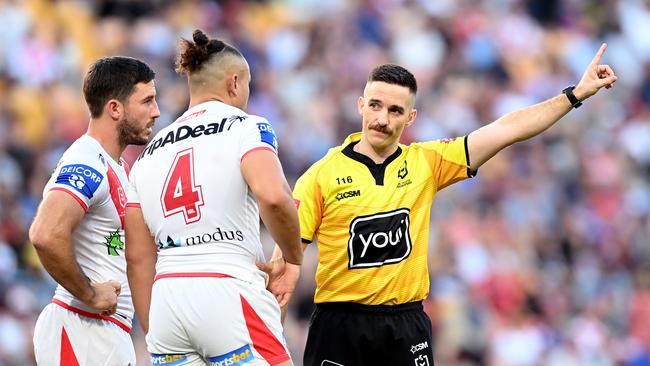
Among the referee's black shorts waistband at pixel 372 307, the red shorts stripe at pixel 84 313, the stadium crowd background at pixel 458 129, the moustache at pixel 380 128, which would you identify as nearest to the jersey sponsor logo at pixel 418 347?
the referee's black shorts waistband at pixel 372 307

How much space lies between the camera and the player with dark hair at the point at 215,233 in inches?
278

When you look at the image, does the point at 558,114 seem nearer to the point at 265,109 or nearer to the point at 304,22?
the point at 265,109

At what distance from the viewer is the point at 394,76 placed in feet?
28.2

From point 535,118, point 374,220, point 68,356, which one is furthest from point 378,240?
point 68,356

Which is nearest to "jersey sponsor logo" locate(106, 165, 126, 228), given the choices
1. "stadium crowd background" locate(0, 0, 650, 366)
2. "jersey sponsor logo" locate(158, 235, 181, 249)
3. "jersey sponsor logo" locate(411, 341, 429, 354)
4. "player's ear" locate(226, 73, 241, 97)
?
"jersey sponsor logo" locate(158, 235, 181, 249)

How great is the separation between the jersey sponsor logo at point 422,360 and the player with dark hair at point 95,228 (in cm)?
171

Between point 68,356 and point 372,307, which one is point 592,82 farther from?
point 68,356

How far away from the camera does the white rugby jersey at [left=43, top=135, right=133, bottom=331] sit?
7617 millimetres

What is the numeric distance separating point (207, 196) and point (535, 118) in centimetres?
227

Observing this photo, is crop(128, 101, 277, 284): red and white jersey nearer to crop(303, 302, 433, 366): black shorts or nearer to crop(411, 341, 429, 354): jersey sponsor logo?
crop(303, 302, 433, 366): black shorts

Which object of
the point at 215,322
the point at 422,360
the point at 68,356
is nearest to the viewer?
the point at 215,322

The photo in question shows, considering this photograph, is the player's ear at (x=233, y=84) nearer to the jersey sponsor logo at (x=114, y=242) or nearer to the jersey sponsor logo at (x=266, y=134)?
the jersey sponsor logo at (x=266, y=134)

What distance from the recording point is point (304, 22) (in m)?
19.2

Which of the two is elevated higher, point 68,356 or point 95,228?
point 95,228
